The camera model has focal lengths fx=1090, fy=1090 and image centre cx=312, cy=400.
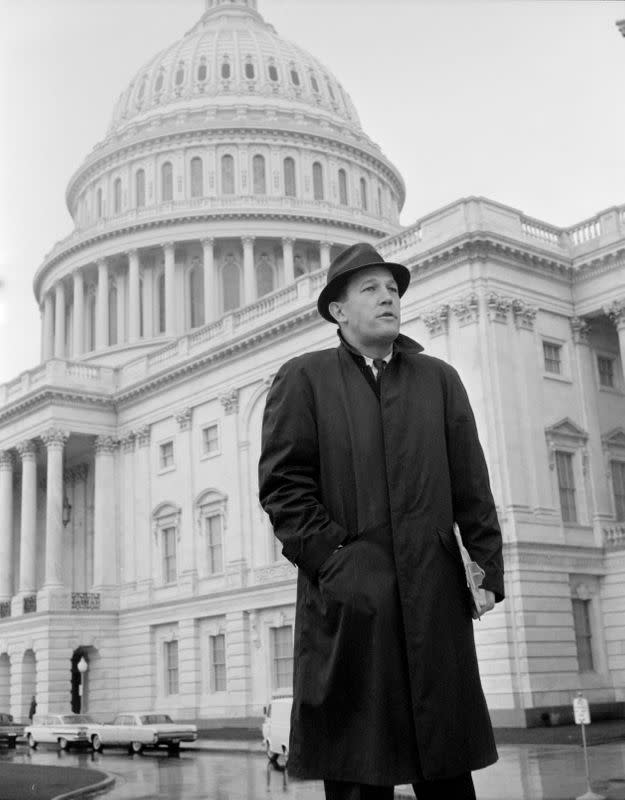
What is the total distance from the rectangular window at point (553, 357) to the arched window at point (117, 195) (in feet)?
145

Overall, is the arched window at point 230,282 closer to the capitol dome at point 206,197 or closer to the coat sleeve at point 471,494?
the capitol dome at point 206,197

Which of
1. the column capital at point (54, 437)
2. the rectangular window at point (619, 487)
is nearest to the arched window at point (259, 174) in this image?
the column capital at point (54, 437)

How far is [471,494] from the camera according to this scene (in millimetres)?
4961

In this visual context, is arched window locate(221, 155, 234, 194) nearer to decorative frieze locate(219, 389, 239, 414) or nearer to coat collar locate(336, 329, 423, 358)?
decorative frieze locate(219, 389, 239, 414)

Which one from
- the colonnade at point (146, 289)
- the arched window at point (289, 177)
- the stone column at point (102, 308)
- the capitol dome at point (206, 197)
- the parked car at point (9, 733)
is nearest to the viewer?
the parked car at point (9, 733)

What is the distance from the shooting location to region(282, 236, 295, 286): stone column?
231ft

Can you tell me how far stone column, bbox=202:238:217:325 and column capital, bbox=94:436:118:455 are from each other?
1363 cm

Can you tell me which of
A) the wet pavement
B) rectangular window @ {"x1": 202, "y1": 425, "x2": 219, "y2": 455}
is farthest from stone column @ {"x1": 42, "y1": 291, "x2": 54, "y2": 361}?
the wet pavement

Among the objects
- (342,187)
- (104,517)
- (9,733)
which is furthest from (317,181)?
(9,733)

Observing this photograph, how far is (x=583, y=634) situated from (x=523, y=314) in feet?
38.2

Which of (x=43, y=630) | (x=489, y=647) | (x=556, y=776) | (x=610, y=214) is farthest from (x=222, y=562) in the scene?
(x=556, y=776)

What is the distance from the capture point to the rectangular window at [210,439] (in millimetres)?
51188

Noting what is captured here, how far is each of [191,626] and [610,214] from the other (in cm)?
2583

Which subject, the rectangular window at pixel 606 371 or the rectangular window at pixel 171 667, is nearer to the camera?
the rectangular window at pixel 606 371
